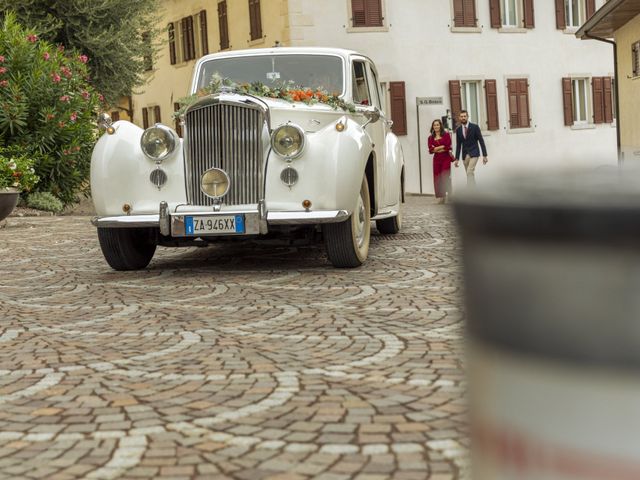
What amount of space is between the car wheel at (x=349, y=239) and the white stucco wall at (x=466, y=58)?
62.7ft

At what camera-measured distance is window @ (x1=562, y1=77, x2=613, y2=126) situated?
103 feet

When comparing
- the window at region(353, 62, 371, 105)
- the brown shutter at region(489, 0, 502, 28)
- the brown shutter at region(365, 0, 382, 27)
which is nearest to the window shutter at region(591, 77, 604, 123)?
the brown shutter at region(489, 0, 502, 28)

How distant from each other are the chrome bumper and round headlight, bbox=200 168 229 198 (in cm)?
19

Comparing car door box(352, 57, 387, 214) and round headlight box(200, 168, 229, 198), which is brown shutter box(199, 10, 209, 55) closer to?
car door box(352, 57, 387, 214)

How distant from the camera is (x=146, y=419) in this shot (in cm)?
343

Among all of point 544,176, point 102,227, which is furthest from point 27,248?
point 544,176

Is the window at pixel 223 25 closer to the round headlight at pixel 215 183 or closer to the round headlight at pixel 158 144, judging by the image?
the round headlight at pixel 158 144

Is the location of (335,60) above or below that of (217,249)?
above

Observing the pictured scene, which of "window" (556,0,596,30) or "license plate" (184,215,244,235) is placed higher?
"window" (556,0,596,30)

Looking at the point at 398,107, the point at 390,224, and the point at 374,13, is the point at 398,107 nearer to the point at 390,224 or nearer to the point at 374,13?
the point at 374,13

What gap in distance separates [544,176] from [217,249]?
9.01m

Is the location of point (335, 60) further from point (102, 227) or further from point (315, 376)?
point (315, 376)

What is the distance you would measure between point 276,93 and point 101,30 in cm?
1555

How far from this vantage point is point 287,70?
29.4 ft
